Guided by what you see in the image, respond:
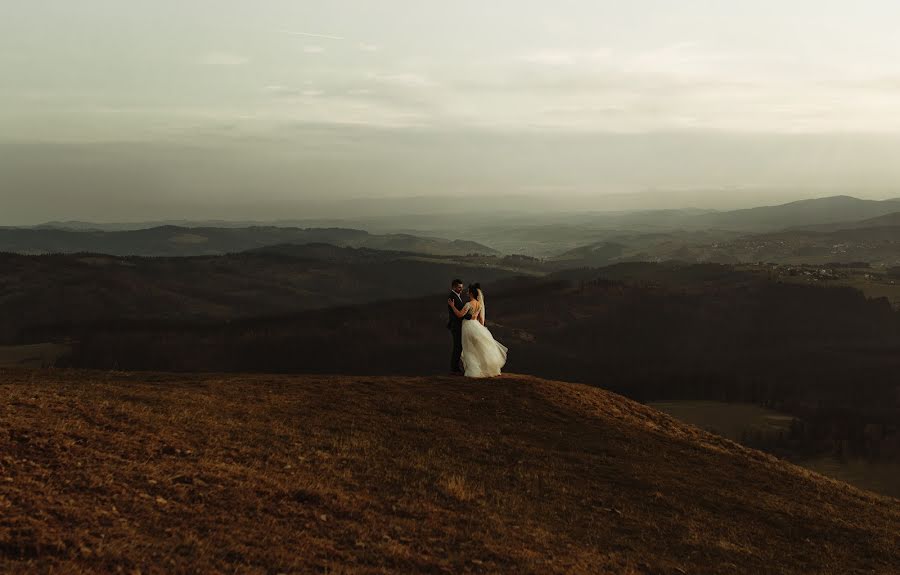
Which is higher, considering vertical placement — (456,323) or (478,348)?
(456,323)

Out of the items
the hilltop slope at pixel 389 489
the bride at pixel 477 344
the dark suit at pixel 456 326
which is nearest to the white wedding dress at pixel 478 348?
the bride at pixel 477 344

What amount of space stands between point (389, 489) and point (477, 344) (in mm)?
14601

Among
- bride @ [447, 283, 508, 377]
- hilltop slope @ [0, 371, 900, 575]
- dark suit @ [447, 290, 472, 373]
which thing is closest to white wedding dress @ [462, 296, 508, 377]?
bride @ [447, 283, 508, 377]

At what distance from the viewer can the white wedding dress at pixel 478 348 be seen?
31.7 meters

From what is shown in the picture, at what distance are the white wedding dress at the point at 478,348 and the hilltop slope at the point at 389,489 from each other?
137 centimetres

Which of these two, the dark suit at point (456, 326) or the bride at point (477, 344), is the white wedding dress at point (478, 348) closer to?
the bride at point (477, 344)

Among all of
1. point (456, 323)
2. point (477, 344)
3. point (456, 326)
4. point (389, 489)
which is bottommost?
point (389, 489)

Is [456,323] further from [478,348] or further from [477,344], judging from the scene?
[478,348]

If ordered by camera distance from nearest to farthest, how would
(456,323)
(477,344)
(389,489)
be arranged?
(389,489) < (456,323) < (477,344)

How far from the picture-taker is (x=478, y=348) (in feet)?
108

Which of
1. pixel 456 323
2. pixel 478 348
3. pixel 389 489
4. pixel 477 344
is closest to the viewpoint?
pixel 389 489

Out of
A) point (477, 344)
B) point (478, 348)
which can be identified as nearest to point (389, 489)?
point (477, 344)

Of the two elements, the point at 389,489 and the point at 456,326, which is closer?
the point at 389,489

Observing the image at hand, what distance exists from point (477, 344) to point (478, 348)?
34 centimetres
